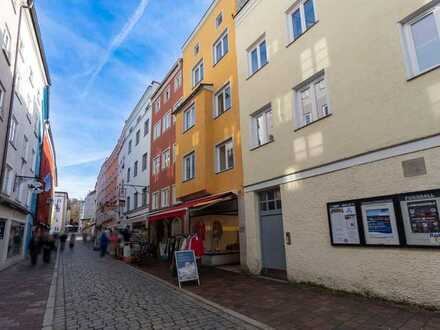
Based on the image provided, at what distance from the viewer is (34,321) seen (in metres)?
6.16

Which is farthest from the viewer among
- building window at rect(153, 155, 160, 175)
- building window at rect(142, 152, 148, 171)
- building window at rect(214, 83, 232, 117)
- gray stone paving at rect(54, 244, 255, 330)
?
building window at rect(142, 152, 148, 171)

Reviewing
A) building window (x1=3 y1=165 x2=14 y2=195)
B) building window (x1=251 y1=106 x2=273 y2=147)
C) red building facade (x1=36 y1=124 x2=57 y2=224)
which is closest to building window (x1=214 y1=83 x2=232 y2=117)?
building window (x1=251 y1=106 x2=273 y2=147)

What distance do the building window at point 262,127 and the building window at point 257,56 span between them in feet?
6.40

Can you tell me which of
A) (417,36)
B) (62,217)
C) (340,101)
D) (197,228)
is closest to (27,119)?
(197,228)

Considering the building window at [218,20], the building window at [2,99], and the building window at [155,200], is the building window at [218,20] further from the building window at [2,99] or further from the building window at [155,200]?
the building window at [155,200]

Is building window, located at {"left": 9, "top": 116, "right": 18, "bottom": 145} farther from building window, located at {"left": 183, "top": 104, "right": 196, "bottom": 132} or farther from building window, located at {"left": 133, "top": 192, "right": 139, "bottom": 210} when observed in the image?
building window, located at {"left": 133, "top": 192, "right": 139, "bottom": 210}

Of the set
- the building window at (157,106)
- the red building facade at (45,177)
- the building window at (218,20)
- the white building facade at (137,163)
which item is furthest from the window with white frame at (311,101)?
the red building facade at (45,177)

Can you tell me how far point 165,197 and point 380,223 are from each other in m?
17.5

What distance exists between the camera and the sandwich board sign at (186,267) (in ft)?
32.5

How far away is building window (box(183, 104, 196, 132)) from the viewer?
17703 mm

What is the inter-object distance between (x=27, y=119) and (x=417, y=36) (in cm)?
2280


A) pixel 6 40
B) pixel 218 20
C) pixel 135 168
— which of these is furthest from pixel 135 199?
pixel 218 20

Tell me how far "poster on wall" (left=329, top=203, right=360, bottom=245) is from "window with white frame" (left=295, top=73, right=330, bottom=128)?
9.30 feet

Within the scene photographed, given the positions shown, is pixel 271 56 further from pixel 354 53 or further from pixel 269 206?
pixel 269 206
